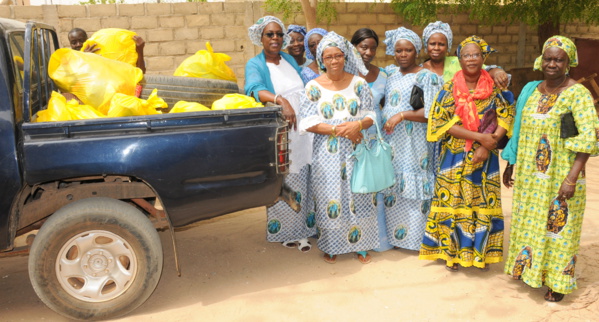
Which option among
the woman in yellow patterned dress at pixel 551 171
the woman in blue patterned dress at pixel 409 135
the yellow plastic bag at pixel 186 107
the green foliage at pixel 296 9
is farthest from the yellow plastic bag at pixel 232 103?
the green foliage at pixel 296 9

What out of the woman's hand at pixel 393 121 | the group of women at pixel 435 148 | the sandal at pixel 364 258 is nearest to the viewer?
the group of women at pixel 435 148

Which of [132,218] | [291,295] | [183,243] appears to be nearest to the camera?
[132,218]

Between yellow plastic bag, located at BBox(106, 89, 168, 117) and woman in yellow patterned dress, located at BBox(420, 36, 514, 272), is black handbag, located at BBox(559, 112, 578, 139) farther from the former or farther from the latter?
yellow plastic bag, located at BBox(106, 89, 168, 117)

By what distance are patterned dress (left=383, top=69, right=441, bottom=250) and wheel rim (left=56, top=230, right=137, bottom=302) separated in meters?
2.31

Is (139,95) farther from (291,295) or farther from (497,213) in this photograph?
(497,213)

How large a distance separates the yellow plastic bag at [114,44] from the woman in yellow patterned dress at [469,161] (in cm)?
278

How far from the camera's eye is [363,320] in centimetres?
354

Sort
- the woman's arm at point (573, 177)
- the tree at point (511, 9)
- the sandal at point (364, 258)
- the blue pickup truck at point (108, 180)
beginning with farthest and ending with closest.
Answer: the tree at point (511, 9)
the sandal at point (364, 258)
the woman's arm at point (573, 177)
the blue pickup truck at point (108, 180)

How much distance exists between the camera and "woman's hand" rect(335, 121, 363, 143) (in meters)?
4.06

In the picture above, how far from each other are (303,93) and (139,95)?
136 cm

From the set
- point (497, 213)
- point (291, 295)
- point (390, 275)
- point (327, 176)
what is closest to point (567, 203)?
point (497, 213)

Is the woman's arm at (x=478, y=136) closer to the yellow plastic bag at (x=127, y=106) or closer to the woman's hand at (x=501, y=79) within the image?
the woman's hand at (x=501, y=79)

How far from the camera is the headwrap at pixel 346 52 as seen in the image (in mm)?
4074

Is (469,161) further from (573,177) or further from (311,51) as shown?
(311,51)
